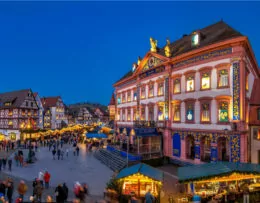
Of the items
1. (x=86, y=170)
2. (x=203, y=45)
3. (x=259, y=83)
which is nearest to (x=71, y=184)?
(x=86, y=170)

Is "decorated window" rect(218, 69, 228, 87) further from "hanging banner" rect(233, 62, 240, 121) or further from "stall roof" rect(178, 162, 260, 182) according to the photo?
"stall roof" rect(178, 162, 260, 182)

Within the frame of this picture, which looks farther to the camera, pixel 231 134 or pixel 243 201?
pixel 231 134

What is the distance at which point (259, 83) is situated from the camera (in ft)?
80.9

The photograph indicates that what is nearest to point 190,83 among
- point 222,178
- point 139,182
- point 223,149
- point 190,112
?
point 190,112

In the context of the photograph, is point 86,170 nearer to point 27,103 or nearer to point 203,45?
point 203,45

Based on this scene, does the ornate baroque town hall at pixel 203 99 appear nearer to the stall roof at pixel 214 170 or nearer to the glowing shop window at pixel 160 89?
the glowing shop window at pixel 160 89

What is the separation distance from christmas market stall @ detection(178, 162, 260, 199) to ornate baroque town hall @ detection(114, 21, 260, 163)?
6893mm

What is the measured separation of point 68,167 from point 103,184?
25.7 ft

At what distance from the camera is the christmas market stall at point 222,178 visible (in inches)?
465

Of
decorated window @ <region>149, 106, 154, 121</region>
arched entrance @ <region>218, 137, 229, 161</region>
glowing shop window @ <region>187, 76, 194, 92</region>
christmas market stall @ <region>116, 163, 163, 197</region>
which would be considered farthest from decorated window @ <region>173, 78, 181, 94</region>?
christmas market stall @ <region>116, 163, 163, 197</region>

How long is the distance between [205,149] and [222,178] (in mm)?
10922

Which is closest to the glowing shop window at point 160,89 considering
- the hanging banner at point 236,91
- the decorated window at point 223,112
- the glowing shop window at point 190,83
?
the glowing shop window at point 190,83

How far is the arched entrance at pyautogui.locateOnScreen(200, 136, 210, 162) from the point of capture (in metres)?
22.2

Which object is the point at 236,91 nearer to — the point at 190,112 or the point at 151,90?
the point at 190,112
